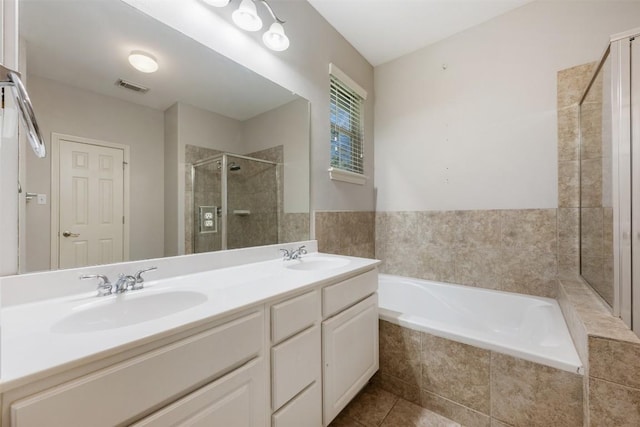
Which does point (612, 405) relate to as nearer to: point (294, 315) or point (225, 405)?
point (294, 315)

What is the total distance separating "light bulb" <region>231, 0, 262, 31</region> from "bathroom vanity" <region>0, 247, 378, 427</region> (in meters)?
1.30

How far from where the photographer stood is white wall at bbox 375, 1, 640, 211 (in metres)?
1.82

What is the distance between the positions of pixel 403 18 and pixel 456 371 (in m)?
2.55

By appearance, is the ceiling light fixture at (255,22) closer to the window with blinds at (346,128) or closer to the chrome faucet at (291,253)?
the window with blinds at (346,128)

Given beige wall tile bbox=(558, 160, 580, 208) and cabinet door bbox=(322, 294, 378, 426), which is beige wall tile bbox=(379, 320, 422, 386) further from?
beige wall tile bbox=(558, 160, 580, 208)

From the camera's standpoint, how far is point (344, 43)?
7.57 feet

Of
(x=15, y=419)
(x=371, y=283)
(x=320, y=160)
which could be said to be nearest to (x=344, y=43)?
(x=320, y=160)

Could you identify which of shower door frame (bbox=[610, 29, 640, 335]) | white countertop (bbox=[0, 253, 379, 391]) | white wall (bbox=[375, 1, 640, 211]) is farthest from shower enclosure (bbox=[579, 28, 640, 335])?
white countertop (bbox=[0, 253, 379, 391])

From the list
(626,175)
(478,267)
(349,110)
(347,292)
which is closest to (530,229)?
(478,267)

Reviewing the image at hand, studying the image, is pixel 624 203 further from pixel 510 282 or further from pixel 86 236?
pixel 86 236

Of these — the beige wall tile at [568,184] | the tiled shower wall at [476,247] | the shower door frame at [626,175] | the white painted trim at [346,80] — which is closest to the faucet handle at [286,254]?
the tiled shower wall at [476,247]

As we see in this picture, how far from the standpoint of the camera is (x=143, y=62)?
1.14 meters

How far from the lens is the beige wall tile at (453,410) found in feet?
4.35

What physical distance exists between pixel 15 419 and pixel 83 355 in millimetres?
119
